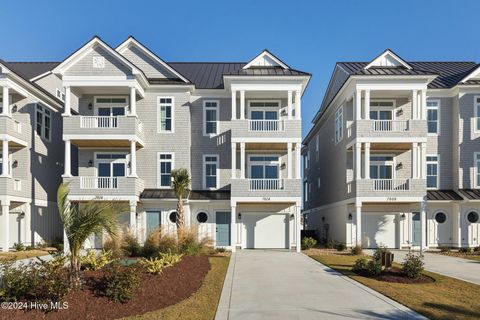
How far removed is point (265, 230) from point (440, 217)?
36.7 feet

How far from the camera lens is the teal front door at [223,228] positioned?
2544cm

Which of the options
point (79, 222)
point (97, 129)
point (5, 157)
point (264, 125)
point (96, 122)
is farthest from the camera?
point (264, 125)

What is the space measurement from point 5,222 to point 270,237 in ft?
50.2

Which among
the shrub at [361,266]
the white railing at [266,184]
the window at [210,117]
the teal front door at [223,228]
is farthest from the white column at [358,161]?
the shrub at [361,266]

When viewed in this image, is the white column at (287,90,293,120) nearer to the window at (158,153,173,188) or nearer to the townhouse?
the townhouse

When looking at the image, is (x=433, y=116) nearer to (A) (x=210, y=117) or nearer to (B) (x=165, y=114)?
(A) (x=210, y=117)

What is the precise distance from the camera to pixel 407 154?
26641mm

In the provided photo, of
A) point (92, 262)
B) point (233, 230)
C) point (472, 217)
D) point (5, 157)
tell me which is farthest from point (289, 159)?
point (5, 157)

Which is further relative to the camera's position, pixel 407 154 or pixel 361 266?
pixel 407 154

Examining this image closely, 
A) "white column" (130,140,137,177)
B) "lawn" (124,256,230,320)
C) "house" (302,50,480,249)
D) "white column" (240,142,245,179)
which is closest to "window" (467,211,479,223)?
"house" (302,50,480,249)

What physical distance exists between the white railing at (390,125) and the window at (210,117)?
9768 mm

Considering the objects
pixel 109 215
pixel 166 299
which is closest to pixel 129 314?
pixel 166 299

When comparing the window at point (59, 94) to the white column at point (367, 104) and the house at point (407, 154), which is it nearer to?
the house at point (407, 154)

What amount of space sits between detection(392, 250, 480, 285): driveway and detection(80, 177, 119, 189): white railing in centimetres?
1583
